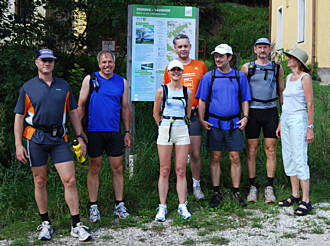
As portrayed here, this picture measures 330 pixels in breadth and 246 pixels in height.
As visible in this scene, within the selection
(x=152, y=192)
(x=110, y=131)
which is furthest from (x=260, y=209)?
(x=110, y=131)

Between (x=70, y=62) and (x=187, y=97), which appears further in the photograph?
(x=70, y=62)

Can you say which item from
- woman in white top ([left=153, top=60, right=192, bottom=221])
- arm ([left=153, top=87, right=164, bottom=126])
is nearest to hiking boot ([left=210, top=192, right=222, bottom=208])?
woman in white top ([left=153, top=60, right=192, bottom=221])

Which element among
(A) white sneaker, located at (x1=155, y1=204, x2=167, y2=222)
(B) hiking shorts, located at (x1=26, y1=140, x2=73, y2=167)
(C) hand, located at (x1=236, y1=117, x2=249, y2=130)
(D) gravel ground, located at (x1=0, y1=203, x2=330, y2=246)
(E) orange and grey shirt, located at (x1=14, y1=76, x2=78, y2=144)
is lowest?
(D) gravel ground, located at (x1=0, y1=203, x2=330, y2=246)

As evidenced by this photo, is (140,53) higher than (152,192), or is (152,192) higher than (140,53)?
(140,53)

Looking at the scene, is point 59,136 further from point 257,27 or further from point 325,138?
point 257,27

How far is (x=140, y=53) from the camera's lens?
5.91 metres

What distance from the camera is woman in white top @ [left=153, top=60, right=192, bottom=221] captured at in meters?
4.77

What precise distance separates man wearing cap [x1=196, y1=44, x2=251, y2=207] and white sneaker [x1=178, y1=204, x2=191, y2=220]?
1.69ft

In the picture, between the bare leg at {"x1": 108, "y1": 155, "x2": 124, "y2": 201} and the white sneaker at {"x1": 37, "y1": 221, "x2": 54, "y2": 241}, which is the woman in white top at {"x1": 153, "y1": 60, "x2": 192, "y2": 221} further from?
the white sneaker at {"x1": 37, "y1": 221, "x2": 54, "y2": 241}

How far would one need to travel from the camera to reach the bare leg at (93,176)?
4742 mm

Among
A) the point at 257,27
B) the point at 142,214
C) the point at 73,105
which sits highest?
the point at 257,27

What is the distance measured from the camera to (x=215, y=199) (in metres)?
5.29

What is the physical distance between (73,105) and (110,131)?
0.56m

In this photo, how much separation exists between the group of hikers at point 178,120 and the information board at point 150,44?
0.72 meters
